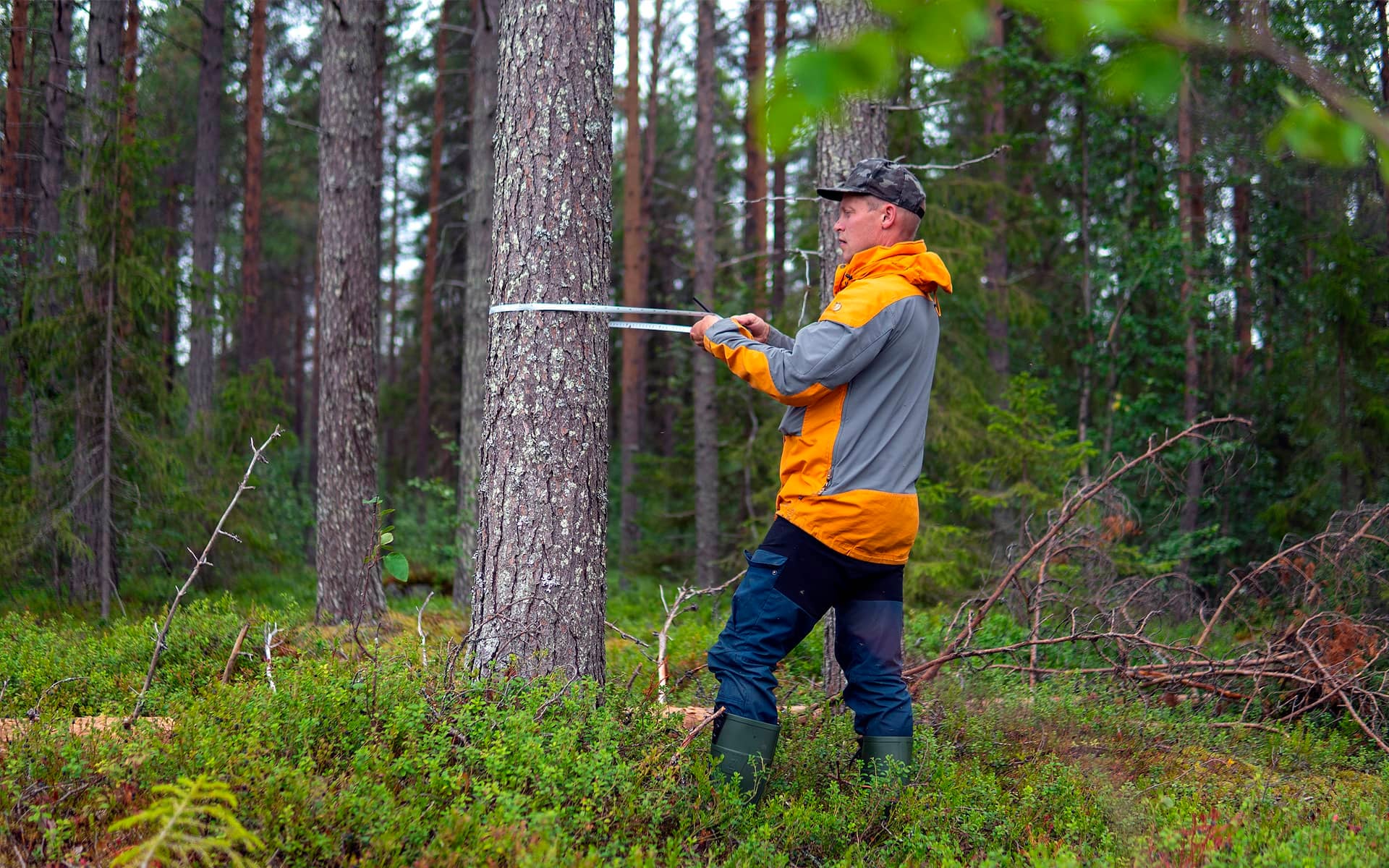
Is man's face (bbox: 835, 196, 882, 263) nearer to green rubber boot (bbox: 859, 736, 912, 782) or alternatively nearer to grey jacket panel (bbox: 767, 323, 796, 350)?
grey jacket panel (bbox: 767, 323, 796, 350)

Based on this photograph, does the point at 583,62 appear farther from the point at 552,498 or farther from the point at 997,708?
the point at 997,708

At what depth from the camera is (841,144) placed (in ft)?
19.7

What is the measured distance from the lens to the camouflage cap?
3.92m

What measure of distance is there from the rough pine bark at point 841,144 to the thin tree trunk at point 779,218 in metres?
8.28

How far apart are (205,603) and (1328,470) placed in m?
14.0

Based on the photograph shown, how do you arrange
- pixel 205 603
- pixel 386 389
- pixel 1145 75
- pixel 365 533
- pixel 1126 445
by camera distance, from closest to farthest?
pixel 1145 75 → pixel 205 603 → pixel 365 533 → pixel 1126 445 → pixel 386 389

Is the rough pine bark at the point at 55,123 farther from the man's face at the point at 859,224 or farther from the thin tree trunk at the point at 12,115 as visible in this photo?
the man's face at the point at 859,224

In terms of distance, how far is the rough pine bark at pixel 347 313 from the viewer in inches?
325

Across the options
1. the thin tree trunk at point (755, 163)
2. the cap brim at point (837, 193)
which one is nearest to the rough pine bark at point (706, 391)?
the thin tree trunk at point (755, 163)

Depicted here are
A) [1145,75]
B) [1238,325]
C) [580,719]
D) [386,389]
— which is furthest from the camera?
[386,389]

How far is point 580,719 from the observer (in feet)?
11.8

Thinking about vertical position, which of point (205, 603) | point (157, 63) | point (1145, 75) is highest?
point (157, 63)

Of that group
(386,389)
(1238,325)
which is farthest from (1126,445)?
(386,389)

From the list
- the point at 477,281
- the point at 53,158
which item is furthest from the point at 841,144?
the point at 53,158
